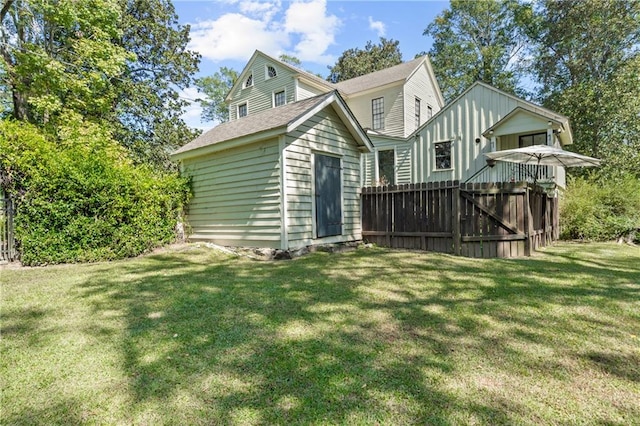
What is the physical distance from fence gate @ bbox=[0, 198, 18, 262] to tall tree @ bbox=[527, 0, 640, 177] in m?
25.3

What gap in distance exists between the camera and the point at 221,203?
28.1 feet

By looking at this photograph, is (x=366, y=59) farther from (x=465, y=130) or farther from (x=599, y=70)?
(x=465, y=130)

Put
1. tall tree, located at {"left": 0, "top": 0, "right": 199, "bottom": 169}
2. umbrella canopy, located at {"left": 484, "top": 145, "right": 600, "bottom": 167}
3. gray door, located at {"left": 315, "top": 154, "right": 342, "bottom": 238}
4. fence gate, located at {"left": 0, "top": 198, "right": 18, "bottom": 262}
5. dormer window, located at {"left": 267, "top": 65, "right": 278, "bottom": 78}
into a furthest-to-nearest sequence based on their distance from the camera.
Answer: dormer window, located at {"left": 267, "top": 65, "right": 278, "bottom": 78} → tall tree, located at {"left": 0, "top": 0, "right": 199, "bottom": 169} → umbrella canopy, located at {"left": 484, "top": 145, "right": 600, "bottom": 167} → gray door, located at {"left": 315, "top": 154, "right": 342, "bottom": 238} → fence gate, located at {"left": 0, "top": 198, "right": 18, "bottom": 262}

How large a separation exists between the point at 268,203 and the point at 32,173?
4567 millimetres

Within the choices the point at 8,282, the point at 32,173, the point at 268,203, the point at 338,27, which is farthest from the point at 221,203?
the point at 338,27

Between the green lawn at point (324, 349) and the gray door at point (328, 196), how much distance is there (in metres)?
2.95

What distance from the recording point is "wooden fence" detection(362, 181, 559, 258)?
7.06m

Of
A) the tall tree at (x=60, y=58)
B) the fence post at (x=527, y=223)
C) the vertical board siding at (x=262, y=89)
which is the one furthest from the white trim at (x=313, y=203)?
the vertical board siding at (x=262, y=89)

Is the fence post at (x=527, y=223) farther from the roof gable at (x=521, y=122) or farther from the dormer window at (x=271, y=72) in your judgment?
the dormer window at (x=271, y=72)

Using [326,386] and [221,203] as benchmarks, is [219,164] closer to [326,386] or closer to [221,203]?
[221,203]

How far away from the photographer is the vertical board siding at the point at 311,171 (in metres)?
7.30

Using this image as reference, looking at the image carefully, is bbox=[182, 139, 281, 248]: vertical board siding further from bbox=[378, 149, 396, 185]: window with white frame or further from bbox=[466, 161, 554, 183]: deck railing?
bbox=[378, 149, 396, 185]: window with white frame

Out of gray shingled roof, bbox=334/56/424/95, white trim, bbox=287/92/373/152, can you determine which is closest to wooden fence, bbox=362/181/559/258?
white trim, bbox=287/92/373/152

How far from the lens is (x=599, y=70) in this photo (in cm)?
1989
